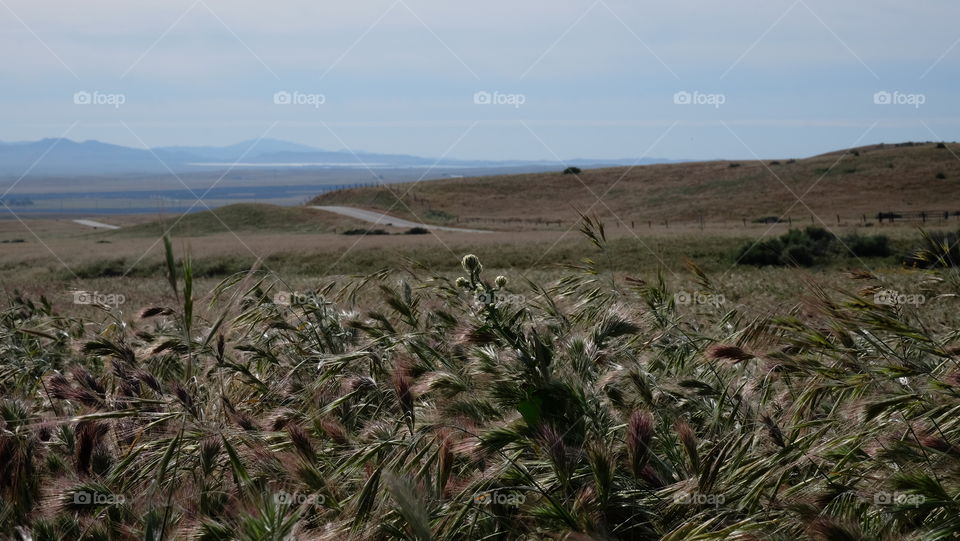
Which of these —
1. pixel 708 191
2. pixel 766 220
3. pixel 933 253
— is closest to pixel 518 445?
pixel 933 253

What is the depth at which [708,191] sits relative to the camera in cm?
9594

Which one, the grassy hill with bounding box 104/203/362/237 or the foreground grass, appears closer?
the foreground grass

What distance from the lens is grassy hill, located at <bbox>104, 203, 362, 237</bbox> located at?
237 ft

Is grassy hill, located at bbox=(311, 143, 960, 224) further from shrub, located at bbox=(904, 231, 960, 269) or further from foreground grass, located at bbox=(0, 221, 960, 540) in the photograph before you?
foreground grass, located at bbox=(0, 221, 960, 540)

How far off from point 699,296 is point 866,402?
5.32m

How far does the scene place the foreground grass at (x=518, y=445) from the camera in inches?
150

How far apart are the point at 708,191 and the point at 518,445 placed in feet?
313

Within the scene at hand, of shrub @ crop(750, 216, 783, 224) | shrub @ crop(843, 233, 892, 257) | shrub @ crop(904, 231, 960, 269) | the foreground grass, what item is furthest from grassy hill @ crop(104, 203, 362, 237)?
the foreground grass

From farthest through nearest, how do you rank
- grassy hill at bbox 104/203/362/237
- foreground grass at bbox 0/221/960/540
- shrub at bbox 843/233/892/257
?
1. grassy hill at bbox 104/203/362/237
2. shrub at bbox 843/233/892/257
3. foreground grass at bbox 0/221/960/540

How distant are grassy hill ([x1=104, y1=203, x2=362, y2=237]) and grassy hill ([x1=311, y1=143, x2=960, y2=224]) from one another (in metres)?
12.6

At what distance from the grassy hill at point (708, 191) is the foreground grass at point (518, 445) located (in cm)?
6446

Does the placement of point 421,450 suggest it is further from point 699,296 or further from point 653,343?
point 699,296

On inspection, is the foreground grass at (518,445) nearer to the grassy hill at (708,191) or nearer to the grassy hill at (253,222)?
the grassy hill at (708,191)

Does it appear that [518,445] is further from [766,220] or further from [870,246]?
[766,220]
